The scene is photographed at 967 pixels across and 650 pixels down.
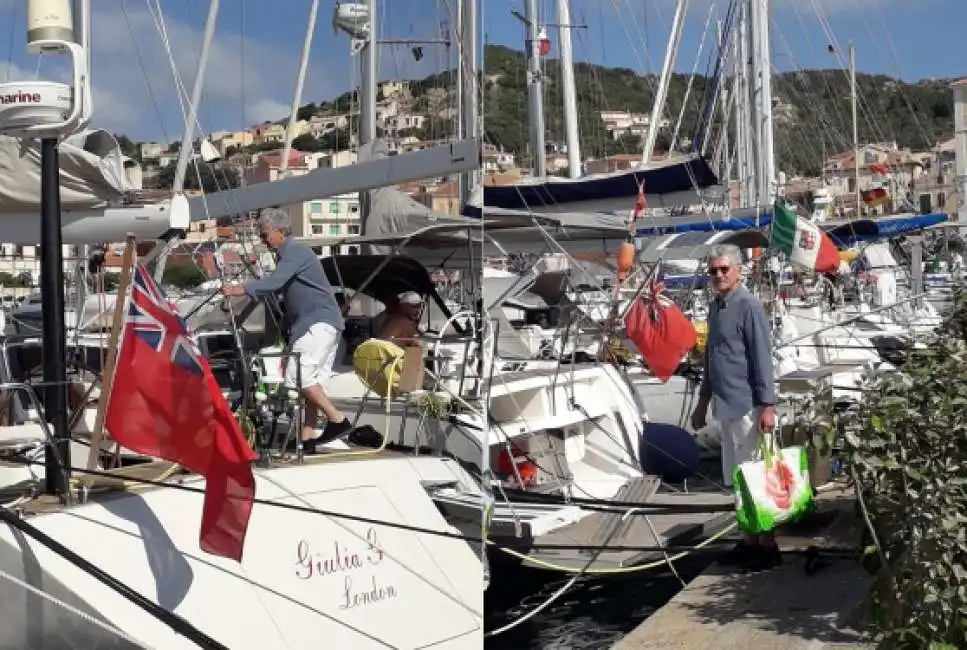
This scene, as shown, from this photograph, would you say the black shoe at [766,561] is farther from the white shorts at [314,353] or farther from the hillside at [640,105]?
the hillside at [640,105]

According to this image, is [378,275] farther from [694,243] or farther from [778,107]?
[778,107]

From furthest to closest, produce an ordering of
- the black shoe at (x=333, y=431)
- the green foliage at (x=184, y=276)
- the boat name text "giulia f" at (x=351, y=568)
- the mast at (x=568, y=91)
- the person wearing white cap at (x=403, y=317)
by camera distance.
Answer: the mast at (x=568, y=91), the person wearing white cap at (x=403, y=317), the green foliage at (x=184, y=276), the black shoe at (x=333, y=431), the boat name text "giulia f" at (x=351, y=568)

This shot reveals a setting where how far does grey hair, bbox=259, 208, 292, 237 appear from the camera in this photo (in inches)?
235

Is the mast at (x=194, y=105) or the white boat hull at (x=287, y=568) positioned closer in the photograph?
the white boat hull at (x=287, y=568)

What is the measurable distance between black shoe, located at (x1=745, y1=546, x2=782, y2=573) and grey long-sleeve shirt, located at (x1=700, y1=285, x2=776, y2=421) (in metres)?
0.73

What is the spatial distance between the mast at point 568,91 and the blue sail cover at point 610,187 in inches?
151

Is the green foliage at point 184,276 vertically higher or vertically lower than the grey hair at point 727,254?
lower

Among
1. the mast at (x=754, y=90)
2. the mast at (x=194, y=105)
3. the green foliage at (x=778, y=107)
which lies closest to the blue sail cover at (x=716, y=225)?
the mast at (x=754, y=90)

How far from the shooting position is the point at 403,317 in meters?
6.75

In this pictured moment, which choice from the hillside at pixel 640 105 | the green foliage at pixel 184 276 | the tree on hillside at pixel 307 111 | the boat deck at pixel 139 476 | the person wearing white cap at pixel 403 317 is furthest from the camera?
the hillside at pixel 640 105

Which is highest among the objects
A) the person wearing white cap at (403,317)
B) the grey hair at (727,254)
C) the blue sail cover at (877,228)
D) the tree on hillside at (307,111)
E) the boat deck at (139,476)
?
the tree on hillside at (307,111)

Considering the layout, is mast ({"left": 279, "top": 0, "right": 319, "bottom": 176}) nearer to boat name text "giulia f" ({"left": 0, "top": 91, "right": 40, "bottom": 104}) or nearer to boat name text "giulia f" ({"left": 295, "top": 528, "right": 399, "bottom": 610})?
boat name text "giulia f" ({"left": 0, "top": 91, "right": 40, "bottom": 104})

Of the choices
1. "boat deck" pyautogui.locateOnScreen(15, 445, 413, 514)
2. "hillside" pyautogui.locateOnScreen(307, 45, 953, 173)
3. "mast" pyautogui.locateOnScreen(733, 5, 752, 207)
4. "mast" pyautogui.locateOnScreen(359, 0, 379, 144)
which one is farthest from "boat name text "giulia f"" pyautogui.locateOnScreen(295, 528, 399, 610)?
"mast" pyautogui.locateOnScreen(733, 5, 752, 207)

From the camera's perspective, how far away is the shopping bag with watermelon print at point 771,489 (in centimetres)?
605
